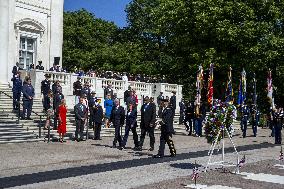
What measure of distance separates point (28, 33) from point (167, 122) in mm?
20358

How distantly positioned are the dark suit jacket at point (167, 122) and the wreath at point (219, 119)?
6.85 ft

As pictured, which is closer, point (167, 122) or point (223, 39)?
point (167, 122)

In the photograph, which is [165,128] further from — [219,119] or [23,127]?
[23,127]

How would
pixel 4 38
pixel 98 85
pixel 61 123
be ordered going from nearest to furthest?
pixel 61 123
pixel 98 85
pixel 4 38

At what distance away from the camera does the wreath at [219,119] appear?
12977mm

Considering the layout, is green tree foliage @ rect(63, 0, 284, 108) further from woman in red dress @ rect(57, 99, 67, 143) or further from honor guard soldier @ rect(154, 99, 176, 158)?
honor guard soldier @ rect(154, 99, 176, 158)

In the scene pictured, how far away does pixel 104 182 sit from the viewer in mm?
10664

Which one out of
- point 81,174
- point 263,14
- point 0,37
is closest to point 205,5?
point 263,14

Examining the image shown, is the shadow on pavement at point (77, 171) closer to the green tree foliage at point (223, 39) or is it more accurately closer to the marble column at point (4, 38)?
the marble column at point (4, 38)

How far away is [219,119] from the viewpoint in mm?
12953

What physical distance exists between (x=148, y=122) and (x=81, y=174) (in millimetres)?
5218

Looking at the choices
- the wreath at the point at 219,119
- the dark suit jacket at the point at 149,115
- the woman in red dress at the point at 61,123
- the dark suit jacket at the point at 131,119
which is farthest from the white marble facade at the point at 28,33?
the wreath at the point at 219,119

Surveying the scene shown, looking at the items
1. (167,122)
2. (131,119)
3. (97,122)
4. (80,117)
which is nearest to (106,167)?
(167,122)

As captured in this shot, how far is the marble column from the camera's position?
96.7 ft
